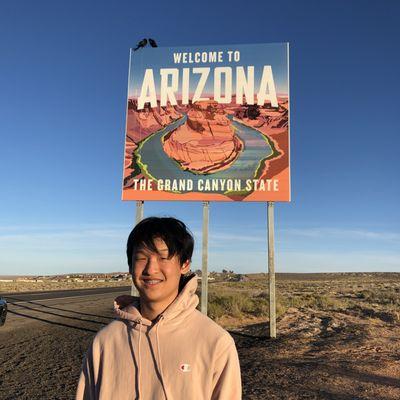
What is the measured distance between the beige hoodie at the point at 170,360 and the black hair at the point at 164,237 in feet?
0.80

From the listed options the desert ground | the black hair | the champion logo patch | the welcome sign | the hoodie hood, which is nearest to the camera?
the champion logo patch

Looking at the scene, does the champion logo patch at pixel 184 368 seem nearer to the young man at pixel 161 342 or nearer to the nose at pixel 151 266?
the young man at pixel 161 342

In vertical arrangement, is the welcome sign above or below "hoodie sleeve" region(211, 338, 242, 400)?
above

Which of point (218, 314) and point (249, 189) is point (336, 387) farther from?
point (218, 314)

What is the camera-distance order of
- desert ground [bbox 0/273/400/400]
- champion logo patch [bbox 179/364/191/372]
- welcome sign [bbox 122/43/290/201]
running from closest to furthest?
1. champion logo patch [bbox 179/364/191/372]
2. desert ground [bbox 0/273/400/400]
3. welcome sign [bbox 122/43/290/201]

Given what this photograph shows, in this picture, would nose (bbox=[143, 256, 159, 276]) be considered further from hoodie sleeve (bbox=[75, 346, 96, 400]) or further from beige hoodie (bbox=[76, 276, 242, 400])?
hoodie sleeve (bbox=[75, 346, 96, 400])

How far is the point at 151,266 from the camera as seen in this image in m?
2.02

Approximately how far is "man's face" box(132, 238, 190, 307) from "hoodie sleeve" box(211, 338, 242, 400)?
371 millimetres

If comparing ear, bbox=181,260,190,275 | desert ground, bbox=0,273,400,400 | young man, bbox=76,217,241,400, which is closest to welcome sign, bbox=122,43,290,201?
desert ground, bbox=0,273,400,400

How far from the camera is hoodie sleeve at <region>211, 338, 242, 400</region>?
Answer: 1810mm

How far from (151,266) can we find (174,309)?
24 cm

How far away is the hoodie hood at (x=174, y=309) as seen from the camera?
1.91m

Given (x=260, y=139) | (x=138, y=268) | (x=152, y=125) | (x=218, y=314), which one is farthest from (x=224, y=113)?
(x=138, y=268)

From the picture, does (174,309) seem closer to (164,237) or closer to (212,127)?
(164,237)
